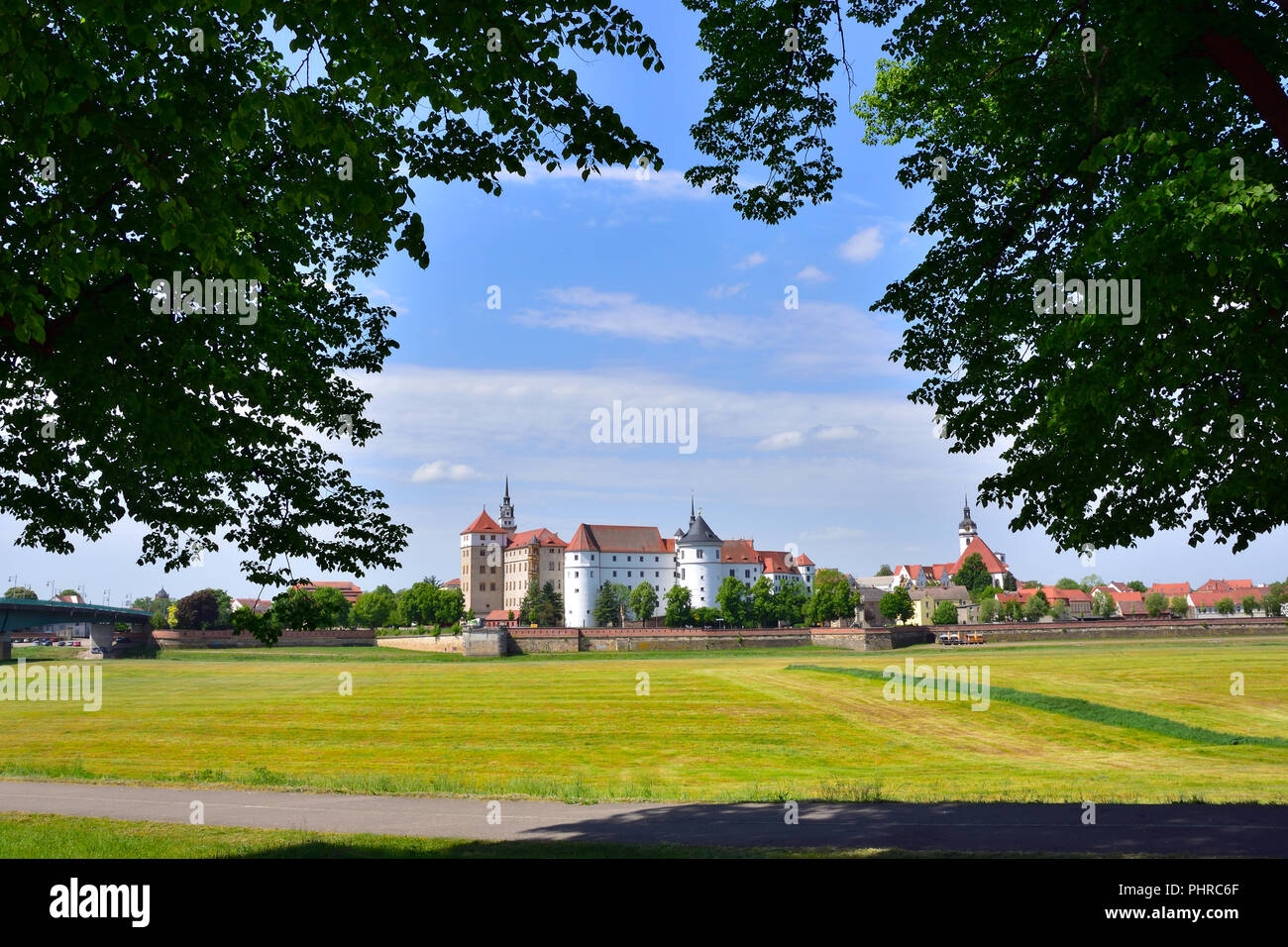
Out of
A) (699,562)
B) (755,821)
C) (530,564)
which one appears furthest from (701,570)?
(755,821)

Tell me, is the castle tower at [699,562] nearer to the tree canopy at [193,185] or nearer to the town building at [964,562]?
the town building at [964,562]

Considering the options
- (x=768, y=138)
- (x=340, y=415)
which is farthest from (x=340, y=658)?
(x=768, y=138)

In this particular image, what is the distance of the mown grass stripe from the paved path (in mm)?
17598

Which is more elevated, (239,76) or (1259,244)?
(239,76)

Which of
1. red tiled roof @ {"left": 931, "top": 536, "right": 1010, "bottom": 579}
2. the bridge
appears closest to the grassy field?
the bridge

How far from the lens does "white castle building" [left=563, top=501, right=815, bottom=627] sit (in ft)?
515

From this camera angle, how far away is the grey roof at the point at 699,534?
158750mm

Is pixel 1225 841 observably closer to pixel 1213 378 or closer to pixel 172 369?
pixel 1213 378

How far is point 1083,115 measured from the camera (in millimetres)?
11406

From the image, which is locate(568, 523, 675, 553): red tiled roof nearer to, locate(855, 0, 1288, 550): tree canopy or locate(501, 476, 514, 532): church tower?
locate(501, 476, 514, 532): church tower

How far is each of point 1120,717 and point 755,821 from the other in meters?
26.4

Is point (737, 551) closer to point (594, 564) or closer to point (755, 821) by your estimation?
point (594, 564)

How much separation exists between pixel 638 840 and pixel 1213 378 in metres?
8.21
